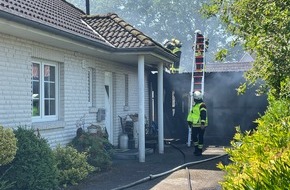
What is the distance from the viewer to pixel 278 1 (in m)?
6.70

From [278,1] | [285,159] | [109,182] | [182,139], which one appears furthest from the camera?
[182,139]

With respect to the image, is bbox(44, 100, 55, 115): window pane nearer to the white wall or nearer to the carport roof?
the white wall

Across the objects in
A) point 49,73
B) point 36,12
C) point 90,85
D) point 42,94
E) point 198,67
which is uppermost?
point 36,12

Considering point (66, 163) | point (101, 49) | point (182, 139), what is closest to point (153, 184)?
point (66, 163)

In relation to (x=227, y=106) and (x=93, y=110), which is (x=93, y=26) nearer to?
(x=93, y=110)

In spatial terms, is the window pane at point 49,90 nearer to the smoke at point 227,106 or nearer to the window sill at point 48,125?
the window sill at point 48,125

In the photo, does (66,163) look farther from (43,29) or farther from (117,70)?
(117,70)

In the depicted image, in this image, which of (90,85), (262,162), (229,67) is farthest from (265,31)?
(229,67)

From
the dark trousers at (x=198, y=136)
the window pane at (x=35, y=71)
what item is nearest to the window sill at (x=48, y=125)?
the window pane at (x=35, y=71)

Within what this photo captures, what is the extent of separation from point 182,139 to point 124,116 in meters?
3.65

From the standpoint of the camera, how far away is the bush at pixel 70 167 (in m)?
8.75

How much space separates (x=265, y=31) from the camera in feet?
21.9

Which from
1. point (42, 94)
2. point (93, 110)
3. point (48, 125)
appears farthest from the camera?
point (93, 110)

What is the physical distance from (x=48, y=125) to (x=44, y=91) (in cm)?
89
